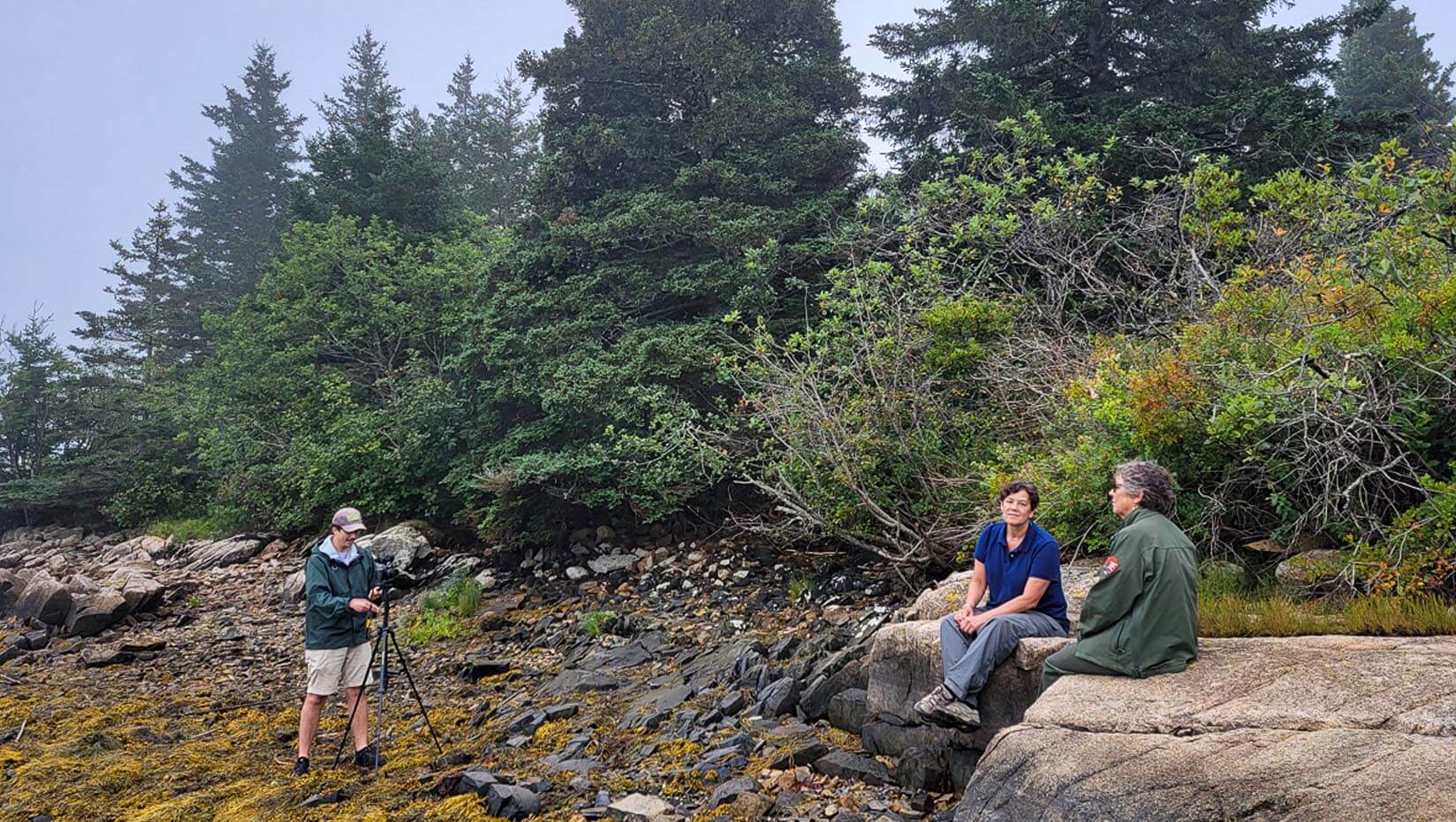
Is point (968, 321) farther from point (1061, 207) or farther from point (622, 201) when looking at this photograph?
point (622, 201)

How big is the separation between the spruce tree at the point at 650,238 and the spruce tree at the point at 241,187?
23331 millimetres

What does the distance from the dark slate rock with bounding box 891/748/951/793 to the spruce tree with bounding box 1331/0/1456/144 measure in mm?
22947

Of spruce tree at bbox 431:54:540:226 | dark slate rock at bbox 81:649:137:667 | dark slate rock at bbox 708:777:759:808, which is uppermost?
spruce tree at bbox 431:54:540:226

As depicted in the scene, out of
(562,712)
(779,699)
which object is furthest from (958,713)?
(562,712)

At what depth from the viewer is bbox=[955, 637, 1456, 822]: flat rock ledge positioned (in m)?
3.08

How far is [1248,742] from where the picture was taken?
3.47 meters

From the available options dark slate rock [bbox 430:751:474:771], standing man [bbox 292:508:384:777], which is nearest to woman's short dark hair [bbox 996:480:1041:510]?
dark slate rock [bbox 430:751:474:771]

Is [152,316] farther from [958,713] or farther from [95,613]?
[958,713]

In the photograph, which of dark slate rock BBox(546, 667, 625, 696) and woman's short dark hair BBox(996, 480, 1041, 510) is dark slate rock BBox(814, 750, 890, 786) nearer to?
woman's short dark hair BBox(996, 480, 1041, 510)

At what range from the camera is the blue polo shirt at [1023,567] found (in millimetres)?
5078

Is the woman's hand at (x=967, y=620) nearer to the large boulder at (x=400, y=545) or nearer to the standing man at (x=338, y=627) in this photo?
the standing man at (x=338, y=627)

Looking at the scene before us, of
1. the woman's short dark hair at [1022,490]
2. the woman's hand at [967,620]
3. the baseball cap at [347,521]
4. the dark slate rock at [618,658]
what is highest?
the baseball cap at [347,521]

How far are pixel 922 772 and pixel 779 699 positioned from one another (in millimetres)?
1913

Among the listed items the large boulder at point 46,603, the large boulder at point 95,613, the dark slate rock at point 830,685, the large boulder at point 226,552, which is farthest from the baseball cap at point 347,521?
the large boulder at point 226,552
